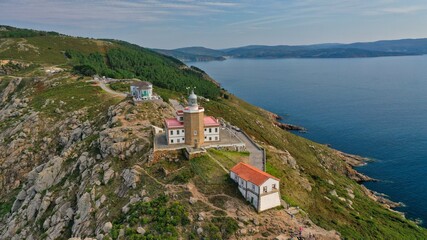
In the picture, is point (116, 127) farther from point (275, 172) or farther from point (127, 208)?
point (275, 172)

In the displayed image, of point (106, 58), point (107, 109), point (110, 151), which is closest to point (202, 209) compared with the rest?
point (110, 151)

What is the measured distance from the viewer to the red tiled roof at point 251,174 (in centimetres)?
3794

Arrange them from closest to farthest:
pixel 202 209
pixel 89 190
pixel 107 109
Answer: pixel 202 209 → pixel 89 190 → pixel 107 109

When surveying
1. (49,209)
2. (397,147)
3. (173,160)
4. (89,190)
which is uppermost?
(173,160)

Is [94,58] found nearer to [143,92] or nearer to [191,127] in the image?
[143,92]

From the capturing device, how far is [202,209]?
37594 millimetres

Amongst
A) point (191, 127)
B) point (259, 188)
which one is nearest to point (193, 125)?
point (191, 127)

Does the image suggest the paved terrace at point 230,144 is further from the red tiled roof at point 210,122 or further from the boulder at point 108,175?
the boulder at point 108,175

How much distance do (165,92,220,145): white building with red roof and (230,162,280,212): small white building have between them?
11565mm

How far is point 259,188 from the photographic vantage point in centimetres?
3719

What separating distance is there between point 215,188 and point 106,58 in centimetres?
14781

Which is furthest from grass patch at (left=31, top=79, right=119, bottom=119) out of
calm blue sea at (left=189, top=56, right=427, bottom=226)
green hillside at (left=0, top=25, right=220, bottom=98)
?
calm blue sea at (left=189, top=56, right=427, bottom=226)

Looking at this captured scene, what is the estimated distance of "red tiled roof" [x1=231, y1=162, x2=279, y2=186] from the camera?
37938 millimetres

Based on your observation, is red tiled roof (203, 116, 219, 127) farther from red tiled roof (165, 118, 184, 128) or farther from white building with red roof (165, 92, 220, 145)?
red tiled roof (165, 118, 184, 128)
